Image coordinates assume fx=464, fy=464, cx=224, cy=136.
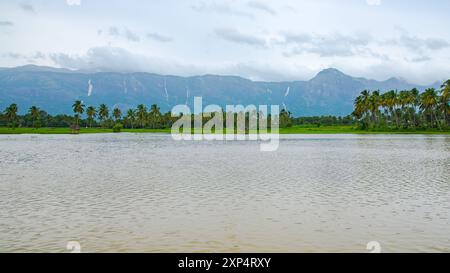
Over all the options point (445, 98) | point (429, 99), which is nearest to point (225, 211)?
point (445, 98)

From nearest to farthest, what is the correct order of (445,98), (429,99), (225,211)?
(225,211), (445,98), (429,99)

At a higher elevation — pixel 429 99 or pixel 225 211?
pixel 429 99

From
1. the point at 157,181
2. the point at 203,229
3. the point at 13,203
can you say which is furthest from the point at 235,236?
the point at 157,181

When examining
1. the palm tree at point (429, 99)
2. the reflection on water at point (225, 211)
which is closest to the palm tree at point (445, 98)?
the palm tree at point (429, 99)

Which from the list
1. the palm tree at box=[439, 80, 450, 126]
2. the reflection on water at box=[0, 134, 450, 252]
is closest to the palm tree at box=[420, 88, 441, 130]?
the palm tree at box=[439, 80, 450, 126]

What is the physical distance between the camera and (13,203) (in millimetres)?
26812

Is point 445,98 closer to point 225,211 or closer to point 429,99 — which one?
point 429,99

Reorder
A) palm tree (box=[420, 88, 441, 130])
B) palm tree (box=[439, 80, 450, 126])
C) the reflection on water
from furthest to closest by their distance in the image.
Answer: palm tree (box=[420, 88, 441, 130]) < palm tree (box=[439, 80, 450, 126]) < the reflection on water

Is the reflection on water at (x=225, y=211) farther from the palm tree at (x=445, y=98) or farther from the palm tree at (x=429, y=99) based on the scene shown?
the palm tree at (x=429, y=99)

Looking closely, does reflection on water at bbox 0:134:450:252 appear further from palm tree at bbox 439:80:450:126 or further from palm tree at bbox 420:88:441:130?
palm tree at bbox 420:88:441:130

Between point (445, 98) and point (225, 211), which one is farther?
point (445, 98)

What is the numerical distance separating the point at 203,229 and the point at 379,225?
799 cm

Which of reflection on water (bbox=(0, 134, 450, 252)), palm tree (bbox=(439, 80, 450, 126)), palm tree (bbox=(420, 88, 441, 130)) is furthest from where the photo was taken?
palm tree (bbox=(420, 88, 441, 130))
